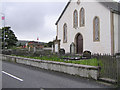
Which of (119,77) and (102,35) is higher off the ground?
(102,35)

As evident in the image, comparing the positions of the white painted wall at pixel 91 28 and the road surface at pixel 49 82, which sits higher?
the white painted wall at pixel 91 28

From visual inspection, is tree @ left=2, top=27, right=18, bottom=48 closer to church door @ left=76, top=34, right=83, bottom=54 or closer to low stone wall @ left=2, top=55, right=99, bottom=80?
church door @ left=76, top=34, right=83, bottom=54

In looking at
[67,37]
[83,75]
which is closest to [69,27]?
[67,37]

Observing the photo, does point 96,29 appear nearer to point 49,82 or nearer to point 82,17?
point 82,17

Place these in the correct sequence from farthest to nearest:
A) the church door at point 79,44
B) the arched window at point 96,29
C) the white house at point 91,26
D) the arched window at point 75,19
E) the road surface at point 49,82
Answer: the arched window at point 75,19 < the church door at point 79,44 < the arched window at point 96,29 < the white house at point 91,26 < the road surface at point 49,82

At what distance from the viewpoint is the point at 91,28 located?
20.2m

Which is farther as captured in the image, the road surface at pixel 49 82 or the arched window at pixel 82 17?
the arched window at pixel 82 17

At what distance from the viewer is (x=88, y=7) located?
20.8 meters

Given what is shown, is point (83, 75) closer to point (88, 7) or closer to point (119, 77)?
point (119, 77)

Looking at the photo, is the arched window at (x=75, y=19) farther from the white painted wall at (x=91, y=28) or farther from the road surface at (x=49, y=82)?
the road surface at (x=49, y=82)

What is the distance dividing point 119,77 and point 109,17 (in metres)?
13.7

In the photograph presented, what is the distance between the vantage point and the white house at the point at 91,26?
1797 centimetres

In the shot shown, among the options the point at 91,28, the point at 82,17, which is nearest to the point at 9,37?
the point at 82,17

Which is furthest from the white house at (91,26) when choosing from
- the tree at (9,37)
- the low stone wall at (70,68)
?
the tree at (9,37)
